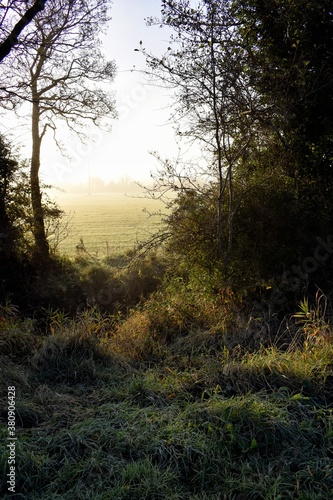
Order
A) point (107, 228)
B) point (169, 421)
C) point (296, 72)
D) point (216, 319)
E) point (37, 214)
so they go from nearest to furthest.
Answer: point (169, 421), point (216, 319), point (296, 72), point (37, 214), point (107, 228)

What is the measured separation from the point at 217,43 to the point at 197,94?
30.1 inches

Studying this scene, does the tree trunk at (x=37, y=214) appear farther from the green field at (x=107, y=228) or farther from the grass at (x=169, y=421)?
the grass at (x=169, y=421)

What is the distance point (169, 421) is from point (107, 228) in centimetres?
1602

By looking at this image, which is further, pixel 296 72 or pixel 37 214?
pixel 37 214

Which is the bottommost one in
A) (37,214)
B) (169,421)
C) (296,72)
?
(169,421)

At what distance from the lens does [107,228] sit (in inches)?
734

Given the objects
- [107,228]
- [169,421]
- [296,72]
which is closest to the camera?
[169,421]

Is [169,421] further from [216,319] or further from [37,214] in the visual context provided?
[37,214]

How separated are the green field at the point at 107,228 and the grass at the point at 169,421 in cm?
423

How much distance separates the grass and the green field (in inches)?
167

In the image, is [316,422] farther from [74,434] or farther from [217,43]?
[217,43]

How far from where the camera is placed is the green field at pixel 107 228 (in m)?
13.0

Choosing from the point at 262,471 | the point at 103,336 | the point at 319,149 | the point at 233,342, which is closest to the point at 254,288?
the point at 233,342

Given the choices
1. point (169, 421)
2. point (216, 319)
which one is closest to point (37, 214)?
point (216, 319)
